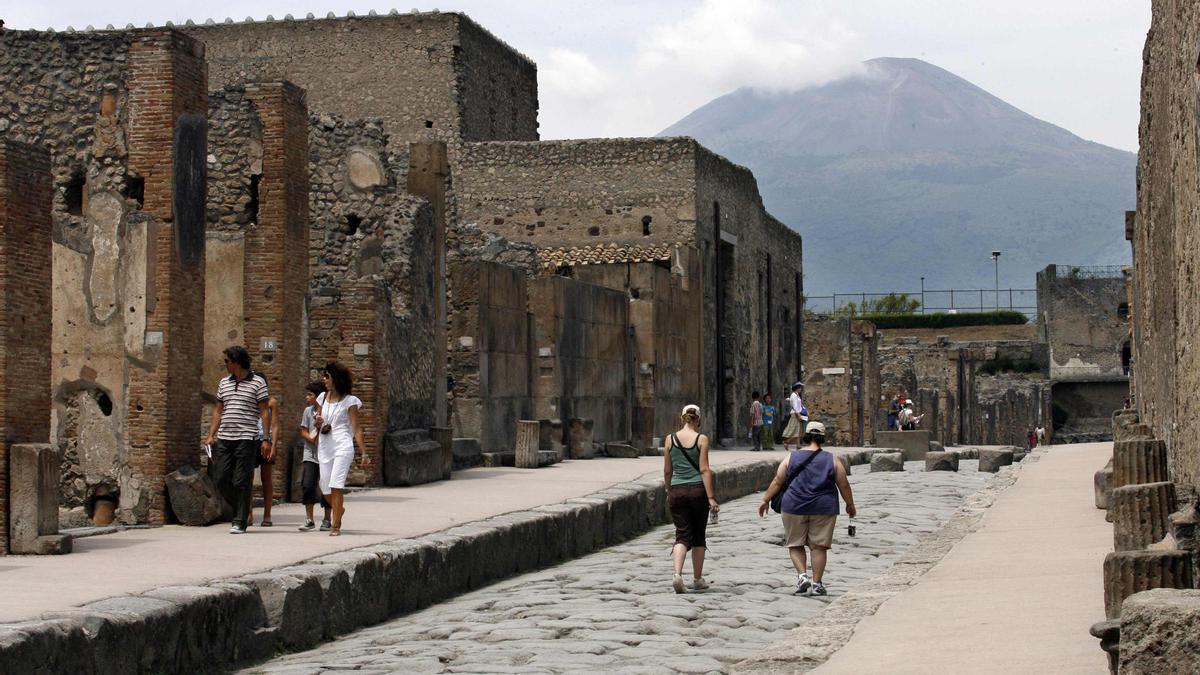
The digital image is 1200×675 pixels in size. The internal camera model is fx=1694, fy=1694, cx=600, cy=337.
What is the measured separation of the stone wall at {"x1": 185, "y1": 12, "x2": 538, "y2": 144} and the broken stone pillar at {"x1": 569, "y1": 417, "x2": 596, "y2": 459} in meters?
11.4

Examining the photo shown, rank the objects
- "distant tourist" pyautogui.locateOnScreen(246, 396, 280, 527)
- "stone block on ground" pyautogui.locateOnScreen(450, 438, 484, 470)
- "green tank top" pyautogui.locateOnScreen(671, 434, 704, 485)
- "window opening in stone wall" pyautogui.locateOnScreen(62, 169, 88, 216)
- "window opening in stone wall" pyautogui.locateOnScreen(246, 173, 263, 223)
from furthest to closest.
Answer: "stone block on ground" pyautogui.locateOnScreen(450, 438, 484, 470)
"window opening in stone wall" pyautogui.locateOnScreen(246, 173, 263, 223)
"window opening in stone wall" pyautogui.locateOnScreen(62, 169, 88, 216)
"distant tourist" pyautogui.locateOnScreen(246, 396, 280, 527)
"green tank top" pyautogui.locateOnScreen(671, 434, 704, 485)

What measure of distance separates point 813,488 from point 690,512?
0.86m

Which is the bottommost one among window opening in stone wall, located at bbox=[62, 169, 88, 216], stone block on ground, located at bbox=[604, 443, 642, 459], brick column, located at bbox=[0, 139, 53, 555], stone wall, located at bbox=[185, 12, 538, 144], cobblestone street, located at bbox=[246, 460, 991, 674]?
cobblestone street, located at bbox=[246, 460, 991, 674]

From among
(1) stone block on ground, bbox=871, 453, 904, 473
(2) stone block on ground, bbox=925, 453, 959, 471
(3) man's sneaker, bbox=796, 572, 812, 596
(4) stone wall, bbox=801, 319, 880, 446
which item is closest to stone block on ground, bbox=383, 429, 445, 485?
(3) man's sneaker, bbox=796, 572, 812, 596

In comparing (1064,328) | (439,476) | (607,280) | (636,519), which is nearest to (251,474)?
(636,519)

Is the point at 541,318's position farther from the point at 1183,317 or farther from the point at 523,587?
the point at 1183,317

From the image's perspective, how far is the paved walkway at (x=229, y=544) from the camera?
345 inches

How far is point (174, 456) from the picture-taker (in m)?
13.4

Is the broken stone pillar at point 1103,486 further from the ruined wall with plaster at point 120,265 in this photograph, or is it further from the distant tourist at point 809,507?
the ruined wall with plaster at point 120,265

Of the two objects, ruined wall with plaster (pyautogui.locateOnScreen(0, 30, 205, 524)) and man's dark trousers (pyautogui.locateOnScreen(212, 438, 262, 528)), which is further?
ruined wall with plaster (pyautogui.locateOnScreen(0, 30, 205, 524))

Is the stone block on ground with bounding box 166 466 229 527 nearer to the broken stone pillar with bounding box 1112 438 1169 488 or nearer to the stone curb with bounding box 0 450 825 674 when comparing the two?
the stone curb with bounding box 0 450 825 674

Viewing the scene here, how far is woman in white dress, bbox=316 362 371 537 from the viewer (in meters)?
12.6

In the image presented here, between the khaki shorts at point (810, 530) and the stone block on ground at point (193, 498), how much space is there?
4.73 metres

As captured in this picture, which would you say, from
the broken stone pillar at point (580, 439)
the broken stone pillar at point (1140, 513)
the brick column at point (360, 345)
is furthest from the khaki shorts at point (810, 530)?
the broken stone pillar at point (580, 439)
